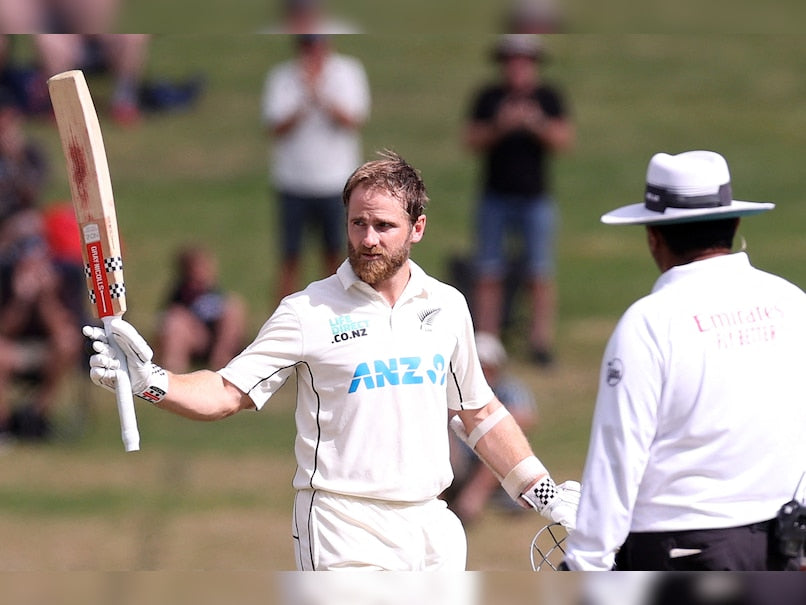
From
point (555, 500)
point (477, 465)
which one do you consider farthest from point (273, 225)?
point (555, 500)

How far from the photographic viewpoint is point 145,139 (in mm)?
18422

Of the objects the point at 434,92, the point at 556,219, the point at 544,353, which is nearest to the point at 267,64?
the point at 434,92

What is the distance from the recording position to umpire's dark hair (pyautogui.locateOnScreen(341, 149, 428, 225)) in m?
4.70

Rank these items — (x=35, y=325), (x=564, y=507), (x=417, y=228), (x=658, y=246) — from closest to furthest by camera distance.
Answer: (x=658, y=246) < (x=417, y=228) < (x=564, y=507) < (x=35, y=325)

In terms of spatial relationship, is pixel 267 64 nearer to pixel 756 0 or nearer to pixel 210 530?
pixel 210 530

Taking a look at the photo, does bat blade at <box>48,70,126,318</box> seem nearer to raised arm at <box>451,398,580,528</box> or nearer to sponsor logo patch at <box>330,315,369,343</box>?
sponsor logo patch at <box>330,315,369,343</box>

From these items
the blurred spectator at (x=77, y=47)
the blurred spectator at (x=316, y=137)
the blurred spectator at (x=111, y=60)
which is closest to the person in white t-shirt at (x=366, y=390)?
the blurred spectator at (x=77, y=47)

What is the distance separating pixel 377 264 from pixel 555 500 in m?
0.93

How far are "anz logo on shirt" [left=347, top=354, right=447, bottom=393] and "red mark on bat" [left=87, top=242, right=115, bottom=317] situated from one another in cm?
73

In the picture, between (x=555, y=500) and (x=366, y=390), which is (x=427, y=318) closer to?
(x=366, y=390)

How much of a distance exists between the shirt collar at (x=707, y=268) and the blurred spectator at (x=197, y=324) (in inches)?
304

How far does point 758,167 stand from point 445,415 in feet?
43.3

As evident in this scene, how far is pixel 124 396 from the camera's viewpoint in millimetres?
4500

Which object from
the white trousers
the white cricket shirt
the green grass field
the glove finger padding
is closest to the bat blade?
the white trousers
